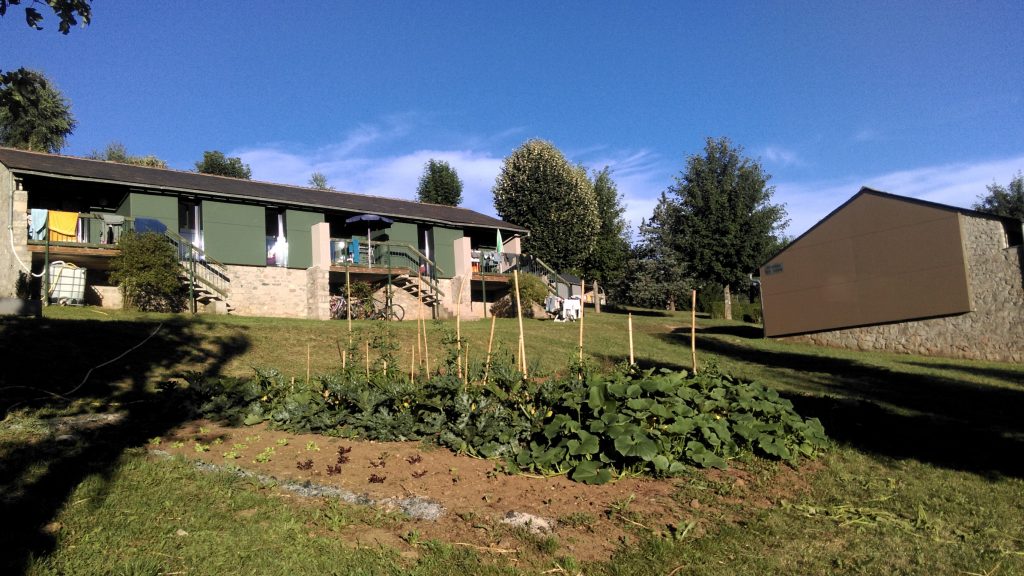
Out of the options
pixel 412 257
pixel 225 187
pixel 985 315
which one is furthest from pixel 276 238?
pixel 985 315

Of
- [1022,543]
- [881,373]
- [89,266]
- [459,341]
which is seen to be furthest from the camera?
[89,266]

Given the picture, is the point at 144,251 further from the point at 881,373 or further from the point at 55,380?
the point at 881,373

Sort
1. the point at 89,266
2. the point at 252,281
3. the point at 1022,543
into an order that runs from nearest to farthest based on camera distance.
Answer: the point at 1022,543 < the point at 89,266 < the point at 252,281

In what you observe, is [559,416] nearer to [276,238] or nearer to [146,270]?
[146,270]

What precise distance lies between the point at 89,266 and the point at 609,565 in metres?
18.3

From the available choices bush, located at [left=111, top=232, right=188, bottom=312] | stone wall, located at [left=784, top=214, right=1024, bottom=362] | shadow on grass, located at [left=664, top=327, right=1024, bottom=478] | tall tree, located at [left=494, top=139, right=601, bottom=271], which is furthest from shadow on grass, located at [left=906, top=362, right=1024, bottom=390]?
bush, located at [left=111, top=232, right=188, bottom=312]

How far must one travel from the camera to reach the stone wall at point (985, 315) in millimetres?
17078

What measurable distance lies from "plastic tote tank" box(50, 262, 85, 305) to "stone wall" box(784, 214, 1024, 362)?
2250 centimetres

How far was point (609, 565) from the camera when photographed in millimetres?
3383

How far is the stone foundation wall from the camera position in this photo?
62.9 feet

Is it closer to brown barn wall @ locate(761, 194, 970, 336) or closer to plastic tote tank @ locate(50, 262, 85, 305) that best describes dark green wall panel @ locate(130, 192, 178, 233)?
plastic tote tank @ locate(50, 262, 85, 305)

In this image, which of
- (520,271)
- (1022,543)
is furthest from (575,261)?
(1022,543)

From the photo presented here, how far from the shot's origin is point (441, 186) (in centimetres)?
3816

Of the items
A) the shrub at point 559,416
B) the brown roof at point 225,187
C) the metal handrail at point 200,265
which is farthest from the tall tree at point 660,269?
the shrub at point 559,416
